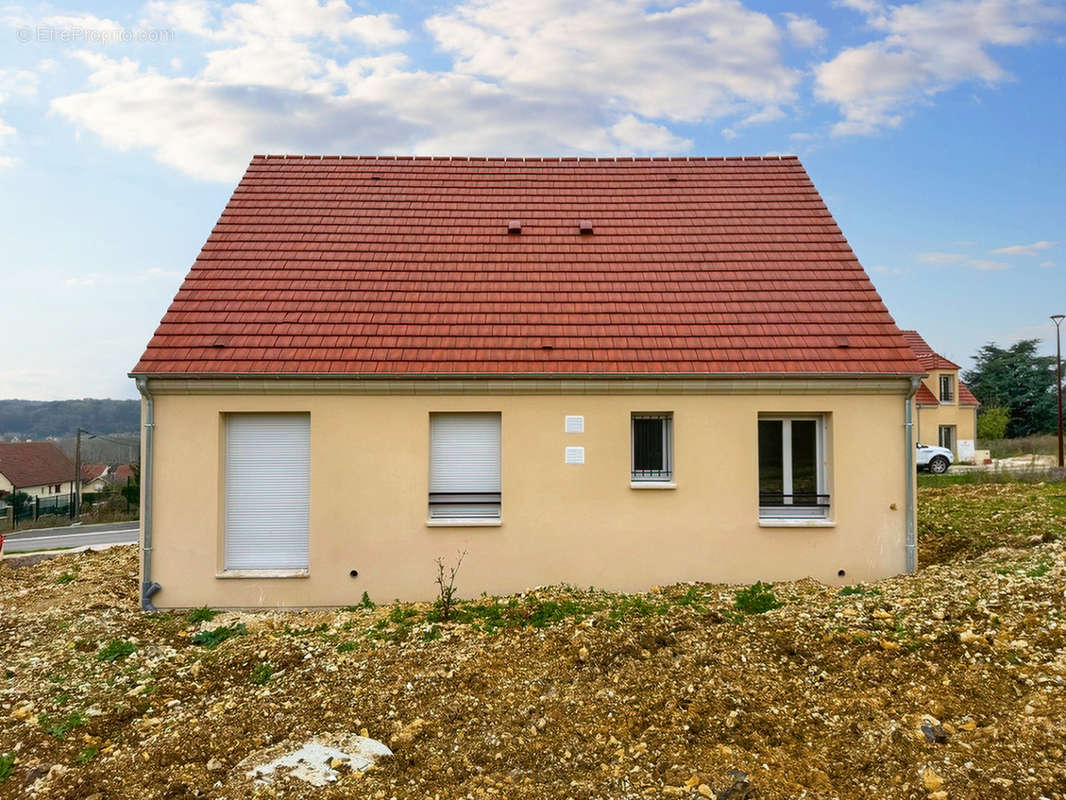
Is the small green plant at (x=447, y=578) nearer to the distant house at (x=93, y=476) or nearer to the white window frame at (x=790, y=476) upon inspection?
the white window frame at (x=790, y=476)

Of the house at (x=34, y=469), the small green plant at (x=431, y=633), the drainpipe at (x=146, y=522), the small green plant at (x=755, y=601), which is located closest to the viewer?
the small green plant at (x=431, y=633)

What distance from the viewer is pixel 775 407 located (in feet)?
28.4

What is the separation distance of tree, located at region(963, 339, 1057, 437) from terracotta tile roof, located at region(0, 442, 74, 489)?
74.8 m

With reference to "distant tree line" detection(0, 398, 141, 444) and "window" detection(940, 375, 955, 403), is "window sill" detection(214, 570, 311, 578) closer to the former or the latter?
"window" detection(940, 375, 955, 403)

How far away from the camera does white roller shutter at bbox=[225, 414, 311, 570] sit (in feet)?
28.3

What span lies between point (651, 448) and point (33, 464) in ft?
196

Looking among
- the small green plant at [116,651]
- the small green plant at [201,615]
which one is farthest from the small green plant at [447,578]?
the small green plant at [116,651]

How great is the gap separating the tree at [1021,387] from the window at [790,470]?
51.5 meters

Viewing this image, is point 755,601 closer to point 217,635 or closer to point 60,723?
point 217,635

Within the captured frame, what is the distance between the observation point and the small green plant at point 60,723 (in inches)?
207

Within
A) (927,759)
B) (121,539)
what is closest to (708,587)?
(927,759)

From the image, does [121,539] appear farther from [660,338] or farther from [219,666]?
[660,338]

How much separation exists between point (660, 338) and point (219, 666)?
6.49 m

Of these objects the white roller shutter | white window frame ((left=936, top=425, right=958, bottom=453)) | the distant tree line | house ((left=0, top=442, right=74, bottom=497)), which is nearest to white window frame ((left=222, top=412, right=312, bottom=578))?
the white roller shutter
